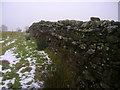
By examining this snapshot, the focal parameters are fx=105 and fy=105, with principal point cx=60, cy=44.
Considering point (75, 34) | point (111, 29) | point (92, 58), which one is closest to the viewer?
point (111, 29)

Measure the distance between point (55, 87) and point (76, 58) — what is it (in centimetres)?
110

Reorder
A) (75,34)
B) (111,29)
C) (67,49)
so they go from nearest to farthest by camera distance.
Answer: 1. (111,29)
2. (75,34)
3. (67,49)

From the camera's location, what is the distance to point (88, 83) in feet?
9.05

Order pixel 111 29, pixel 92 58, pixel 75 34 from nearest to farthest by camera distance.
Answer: pixel 111 29
pixel 92 58
pixel 75 34

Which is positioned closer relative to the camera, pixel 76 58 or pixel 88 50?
pixel 88 50

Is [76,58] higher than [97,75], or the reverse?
[76,58]

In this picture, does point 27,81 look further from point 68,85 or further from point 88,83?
point 88,83

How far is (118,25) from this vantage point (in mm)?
2326

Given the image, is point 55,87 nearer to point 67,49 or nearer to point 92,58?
point 92,58

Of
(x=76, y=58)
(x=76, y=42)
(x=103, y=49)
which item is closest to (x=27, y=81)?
(x=76, y=58)

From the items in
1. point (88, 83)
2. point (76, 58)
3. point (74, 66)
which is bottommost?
point (88, 83)

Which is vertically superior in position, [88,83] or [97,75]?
[97,75]

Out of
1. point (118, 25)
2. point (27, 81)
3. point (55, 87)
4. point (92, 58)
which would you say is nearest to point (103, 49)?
point (92, 58)

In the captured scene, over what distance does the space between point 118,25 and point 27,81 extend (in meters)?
3.10
